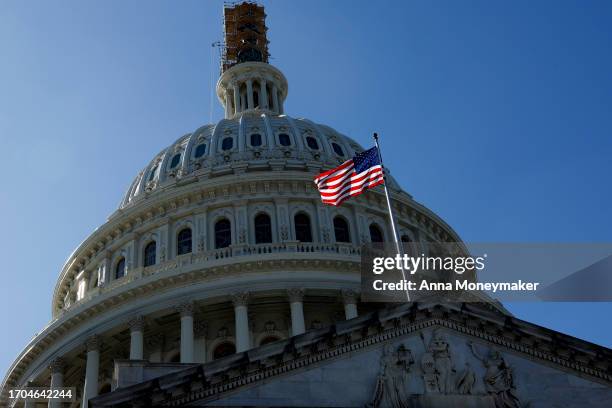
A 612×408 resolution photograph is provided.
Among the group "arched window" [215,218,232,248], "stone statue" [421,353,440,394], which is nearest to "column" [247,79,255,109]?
"arched window" [215,218,232,248]

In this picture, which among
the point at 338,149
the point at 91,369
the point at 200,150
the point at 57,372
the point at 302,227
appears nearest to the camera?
the point at 91,369

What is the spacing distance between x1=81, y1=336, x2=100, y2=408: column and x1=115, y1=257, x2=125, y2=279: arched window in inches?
269

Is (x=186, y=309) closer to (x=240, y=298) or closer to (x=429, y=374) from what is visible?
(x=240, y=298)

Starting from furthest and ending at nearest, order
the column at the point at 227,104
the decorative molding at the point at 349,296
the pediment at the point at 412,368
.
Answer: the column at the point at 227,104, the decorative molding at the point at 349,296, the pediment at the point at 412,368

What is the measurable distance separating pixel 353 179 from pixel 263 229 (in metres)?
19.1

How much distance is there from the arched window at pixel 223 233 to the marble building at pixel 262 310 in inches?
4.8

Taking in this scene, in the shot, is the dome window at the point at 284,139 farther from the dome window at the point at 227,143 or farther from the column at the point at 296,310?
the column at the point at 296,310

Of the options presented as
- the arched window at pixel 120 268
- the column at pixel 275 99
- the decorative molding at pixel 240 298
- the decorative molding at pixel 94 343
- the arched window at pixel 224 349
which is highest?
the column at pixel 275 99

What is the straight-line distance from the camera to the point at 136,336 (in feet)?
166

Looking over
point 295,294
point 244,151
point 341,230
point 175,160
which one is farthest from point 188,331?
point 175,160

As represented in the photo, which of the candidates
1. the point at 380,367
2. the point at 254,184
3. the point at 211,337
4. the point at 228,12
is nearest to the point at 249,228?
the point at 254,184

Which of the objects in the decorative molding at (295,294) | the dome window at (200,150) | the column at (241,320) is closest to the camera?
the column at (241,320)

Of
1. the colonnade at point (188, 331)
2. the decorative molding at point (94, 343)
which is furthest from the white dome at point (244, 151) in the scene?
the decorative molding at point (94, 343)

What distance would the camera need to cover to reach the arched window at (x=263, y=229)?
185 ft
